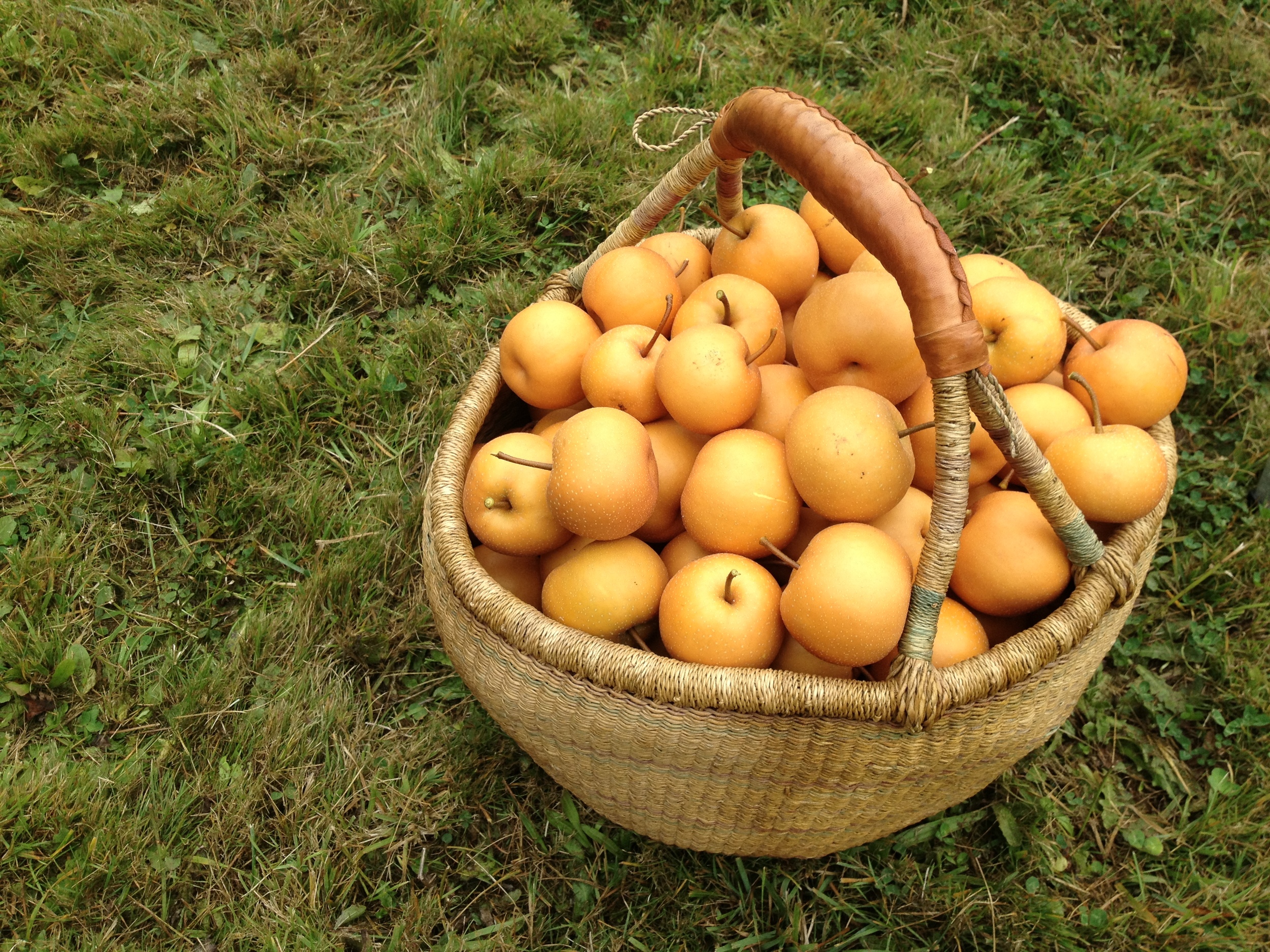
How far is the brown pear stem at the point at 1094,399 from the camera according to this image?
1.65m

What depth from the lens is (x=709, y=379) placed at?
162 cm

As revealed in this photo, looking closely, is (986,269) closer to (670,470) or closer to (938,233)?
(938,233)

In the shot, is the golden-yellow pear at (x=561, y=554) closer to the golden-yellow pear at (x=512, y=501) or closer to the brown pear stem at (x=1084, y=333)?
the golden-yellow pear at (x=512, y=501)

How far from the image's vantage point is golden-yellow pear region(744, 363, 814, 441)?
1.76 metres

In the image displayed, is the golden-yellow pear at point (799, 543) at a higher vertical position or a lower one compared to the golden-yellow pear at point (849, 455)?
lower

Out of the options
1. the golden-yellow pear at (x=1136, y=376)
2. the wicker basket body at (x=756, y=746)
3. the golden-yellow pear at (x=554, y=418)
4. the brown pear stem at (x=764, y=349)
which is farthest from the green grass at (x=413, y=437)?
the brown pear stem at (x=764, y=349)

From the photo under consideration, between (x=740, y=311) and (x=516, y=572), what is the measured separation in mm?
696

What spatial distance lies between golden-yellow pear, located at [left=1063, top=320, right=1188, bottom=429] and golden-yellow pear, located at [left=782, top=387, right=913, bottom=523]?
528 millimetres

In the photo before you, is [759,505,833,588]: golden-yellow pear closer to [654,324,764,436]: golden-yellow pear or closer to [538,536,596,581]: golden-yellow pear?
[654,324,764,436]: golden-yellow pear

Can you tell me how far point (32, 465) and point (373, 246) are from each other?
1141 mm

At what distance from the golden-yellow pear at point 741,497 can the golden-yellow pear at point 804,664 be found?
17 centimetres

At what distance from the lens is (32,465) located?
2482mm

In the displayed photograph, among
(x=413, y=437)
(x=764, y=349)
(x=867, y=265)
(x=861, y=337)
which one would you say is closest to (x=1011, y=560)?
(x=861, y=337)

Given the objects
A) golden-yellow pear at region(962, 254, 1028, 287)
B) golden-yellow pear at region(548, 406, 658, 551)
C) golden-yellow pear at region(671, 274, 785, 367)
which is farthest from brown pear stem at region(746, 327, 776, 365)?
golden-yellow pear at region(962, 254, 1028, 287)
